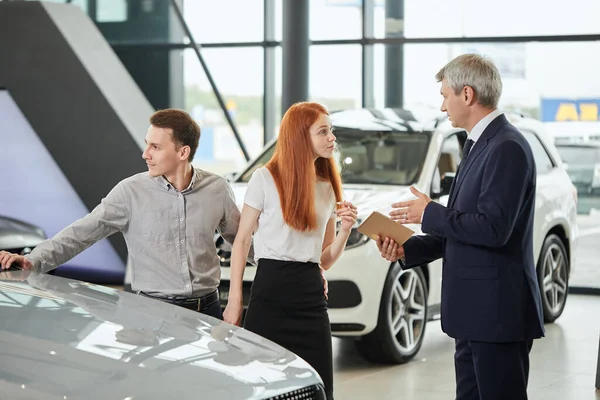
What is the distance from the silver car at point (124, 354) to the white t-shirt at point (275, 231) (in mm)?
854

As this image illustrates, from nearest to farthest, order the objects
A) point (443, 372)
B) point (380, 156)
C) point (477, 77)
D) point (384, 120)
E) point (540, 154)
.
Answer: point (477, 77) < point (443, 372) < point (380, 156) < point (384, 120) < point (540, 154)

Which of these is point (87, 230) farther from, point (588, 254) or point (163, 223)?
point (588, 254)

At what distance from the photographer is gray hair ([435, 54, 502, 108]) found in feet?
12.9

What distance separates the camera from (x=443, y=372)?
7.26 meters

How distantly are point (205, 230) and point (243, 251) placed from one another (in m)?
0.23

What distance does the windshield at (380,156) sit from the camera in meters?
8.16

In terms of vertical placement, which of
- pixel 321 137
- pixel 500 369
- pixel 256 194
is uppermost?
pixel 321 137

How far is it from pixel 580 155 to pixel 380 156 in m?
3.91

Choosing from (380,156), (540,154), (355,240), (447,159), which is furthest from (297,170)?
(540,154)

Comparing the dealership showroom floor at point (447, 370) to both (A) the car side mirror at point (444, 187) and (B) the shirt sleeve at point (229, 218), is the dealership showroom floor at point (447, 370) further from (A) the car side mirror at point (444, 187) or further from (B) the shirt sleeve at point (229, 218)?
(B) the shirt sleeve at point (229, 218)

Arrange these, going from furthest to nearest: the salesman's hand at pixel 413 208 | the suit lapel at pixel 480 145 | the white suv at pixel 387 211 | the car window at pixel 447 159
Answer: the car window at pixel 447 159
the white suv at pixel 387 211
the salesman's hand at pixel 413 208
the suit lapel at pixel 480 145

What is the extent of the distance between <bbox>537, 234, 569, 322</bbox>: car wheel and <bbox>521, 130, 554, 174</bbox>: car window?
1.93 feet

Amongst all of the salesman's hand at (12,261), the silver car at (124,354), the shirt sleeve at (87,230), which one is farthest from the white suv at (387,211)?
the silver car at (124,354)

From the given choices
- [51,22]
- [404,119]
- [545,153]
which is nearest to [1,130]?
[51,22]
